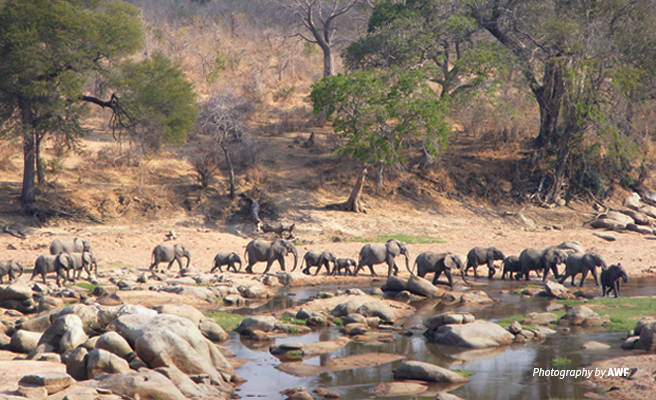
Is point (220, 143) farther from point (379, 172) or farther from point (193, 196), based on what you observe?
point (379, 172)

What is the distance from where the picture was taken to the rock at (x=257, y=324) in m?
13.7

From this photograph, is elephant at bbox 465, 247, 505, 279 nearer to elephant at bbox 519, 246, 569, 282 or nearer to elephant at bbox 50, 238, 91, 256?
elephant at bbox 519, 246, 569, 282

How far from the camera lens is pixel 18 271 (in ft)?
59.5

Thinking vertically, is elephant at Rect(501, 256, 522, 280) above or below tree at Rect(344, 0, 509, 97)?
below

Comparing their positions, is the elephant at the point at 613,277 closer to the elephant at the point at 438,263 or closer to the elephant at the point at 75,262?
the elephant at the point at 438,263

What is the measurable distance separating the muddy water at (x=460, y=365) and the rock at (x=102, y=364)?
179 centimetres

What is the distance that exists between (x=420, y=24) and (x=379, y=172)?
7747 millimetres

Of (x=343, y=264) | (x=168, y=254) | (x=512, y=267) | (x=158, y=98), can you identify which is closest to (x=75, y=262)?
(x=168, y=254)

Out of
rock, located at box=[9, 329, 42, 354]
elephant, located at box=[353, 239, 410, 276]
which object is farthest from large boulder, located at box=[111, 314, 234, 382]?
elephant, located at box=[353, 239, 410, 276]

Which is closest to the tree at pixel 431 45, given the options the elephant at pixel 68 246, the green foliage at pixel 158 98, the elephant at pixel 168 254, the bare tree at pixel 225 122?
the bare tree at pixel 225 122

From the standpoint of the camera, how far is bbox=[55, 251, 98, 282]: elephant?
1788 cm

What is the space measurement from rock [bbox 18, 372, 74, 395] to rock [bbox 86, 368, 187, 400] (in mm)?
454

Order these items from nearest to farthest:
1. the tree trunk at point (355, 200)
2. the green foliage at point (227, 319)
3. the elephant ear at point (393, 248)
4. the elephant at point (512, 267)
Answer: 1. the green foliage at point (227, 319)
2. the elephant ear at point (393, 248)
3. the elephant at point (512, 267)
4. the tree trunk at point (355, 200)

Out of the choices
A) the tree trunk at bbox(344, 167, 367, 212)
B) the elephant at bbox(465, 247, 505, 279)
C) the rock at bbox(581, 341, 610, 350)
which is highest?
the tree trunk at bbox(344, 167, 367, 212)
